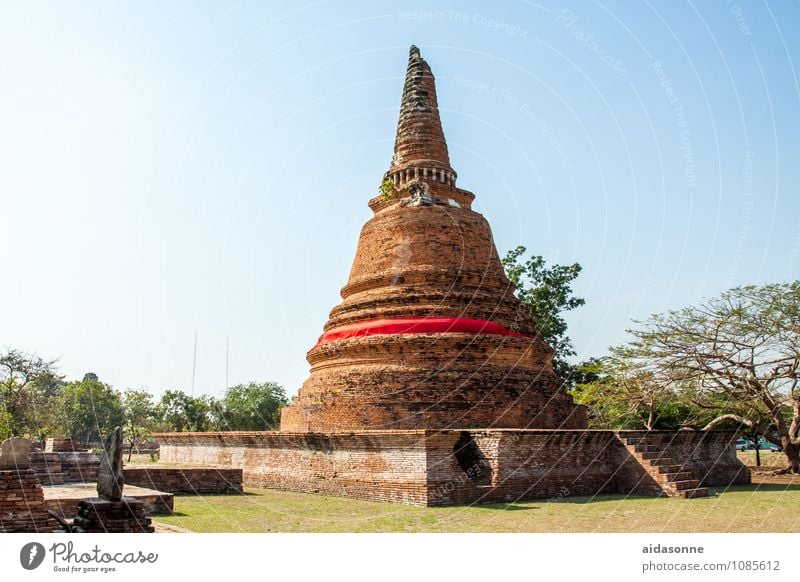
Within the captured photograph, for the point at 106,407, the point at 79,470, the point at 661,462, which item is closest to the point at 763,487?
the point at 661,462

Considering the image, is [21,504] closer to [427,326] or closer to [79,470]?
[79,470]

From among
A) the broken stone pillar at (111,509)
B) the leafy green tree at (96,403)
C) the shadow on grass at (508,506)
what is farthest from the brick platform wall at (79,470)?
the leafy green tree at (96,403)

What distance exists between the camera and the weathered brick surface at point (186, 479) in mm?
15023

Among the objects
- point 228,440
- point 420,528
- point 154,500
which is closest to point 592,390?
point 228,440

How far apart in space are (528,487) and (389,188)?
1124 cm

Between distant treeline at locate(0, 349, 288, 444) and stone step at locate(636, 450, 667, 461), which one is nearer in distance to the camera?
stone step at locate(636, 450, 667, 461)

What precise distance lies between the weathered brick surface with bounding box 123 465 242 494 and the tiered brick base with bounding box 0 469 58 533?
607 centimetres

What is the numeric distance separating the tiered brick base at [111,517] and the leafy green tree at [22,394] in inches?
809

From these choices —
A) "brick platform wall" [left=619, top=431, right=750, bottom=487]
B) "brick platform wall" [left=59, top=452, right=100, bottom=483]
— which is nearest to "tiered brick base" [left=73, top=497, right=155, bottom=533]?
"brick platform wall" [left=59, top=452, right=100, bottom=483]

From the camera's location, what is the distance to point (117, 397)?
2303 inches

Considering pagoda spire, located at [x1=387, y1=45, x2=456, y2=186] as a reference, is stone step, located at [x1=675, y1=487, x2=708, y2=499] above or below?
below

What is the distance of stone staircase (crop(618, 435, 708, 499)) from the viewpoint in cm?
1469

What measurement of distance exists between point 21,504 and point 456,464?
7.84 m

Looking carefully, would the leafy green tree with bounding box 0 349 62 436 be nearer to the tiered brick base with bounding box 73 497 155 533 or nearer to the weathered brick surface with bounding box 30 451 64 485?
the weathered brick surface with bounding box 30 451 64 485
